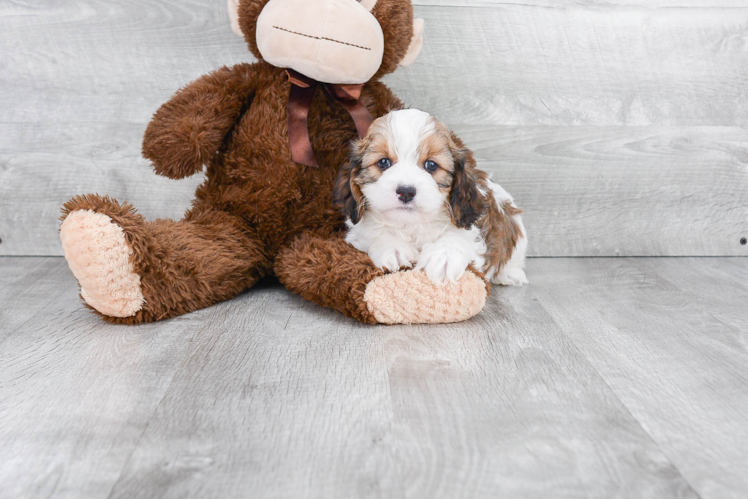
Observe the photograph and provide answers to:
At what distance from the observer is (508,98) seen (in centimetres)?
245

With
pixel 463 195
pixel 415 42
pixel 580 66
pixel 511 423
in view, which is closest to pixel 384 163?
pixel 463 195

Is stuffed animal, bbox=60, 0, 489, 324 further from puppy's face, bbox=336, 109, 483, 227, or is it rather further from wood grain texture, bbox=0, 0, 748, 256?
wood grain texture, bbox=0, 0, 748, 256

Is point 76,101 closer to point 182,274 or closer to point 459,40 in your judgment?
point 182,274

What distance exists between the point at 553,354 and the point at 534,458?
49cm

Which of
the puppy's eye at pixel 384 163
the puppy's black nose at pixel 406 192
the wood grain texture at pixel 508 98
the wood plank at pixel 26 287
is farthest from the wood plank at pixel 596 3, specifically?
the wood plank at pixel 26 287

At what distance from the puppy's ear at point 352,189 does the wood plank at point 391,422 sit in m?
0.33

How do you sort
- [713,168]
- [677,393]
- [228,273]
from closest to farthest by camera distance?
[677,393] < [228,273] < [713,168]

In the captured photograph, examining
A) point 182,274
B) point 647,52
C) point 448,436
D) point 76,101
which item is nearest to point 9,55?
point 76,101

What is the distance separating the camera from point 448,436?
3.82 ft

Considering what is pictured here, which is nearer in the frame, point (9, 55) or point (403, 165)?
point (403, 165)

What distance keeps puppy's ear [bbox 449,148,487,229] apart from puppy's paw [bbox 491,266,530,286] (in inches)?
18.8

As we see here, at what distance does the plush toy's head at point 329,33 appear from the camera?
1.77m

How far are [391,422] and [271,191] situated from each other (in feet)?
3.15

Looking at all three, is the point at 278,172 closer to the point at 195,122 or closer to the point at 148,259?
the point at 195,122
